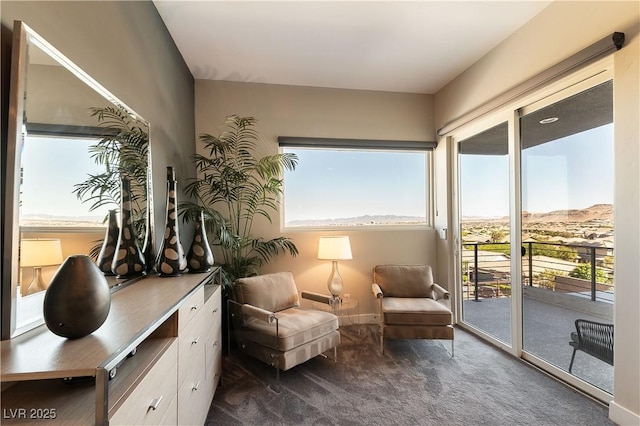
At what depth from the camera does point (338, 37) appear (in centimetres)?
265

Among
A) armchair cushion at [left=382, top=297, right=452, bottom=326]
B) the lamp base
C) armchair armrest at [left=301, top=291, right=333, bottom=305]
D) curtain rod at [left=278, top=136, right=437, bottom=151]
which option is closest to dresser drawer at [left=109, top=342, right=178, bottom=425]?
armchair armrest at [left=301, top=291, right=333, bottom=305]

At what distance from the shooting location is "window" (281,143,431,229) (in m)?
3.68

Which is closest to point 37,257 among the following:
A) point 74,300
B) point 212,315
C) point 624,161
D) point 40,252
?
point 40,252

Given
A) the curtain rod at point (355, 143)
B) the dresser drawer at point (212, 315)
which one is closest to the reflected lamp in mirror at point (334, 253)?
the curtain rod at point (355, 143)

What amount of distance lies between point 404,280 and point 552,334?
1.33 meters

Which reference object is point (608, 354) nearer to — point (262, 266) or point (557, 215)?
point (557, 215)

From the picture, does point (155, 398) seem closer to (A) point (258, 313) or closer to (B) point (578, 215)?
(A) point (258, 313)

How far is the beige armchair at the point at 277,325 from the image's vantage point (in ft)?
7.54

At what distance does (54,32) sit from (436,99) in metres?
3.79

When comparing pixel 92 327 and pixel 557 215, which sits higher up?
pixel 557 215

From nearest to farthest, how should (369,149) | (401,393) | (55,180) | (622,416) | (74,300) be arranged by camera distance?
1. (74,300)
2. (55,180)
3. (622,416)
4. (401,393)
5. (369,149)

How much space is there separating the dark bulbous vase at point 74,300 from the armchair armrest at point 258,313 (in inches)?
54.6

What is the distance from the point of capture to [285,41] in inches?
106

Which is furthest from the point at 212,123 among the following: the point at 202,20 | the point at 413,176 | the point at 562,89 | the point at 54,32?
the point at 562,89
